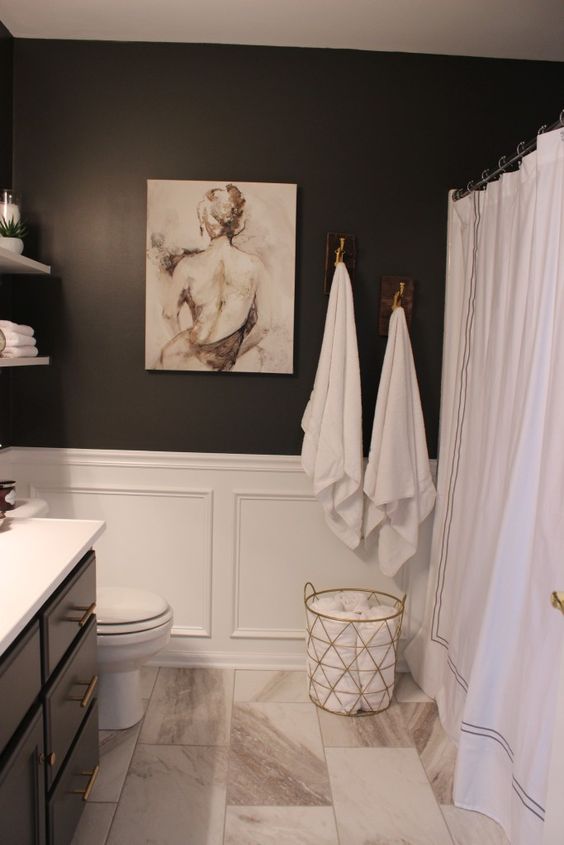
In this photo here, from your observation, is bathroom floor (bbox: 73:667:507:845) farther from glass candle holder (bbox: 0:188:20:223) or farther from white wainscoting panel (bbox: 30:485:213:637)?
glass candle holder (bbox: 0:188:20:223)

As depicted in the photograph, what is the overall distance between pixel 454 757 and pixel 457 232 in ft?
6.28

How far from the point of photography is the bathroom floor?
2.12 metres

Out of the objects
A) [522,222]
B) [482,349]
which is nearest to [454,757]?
[482,349]

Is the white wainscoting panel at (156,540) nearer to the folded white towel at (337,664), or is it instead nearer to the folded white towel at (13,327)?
the folded white towel at (337,664)

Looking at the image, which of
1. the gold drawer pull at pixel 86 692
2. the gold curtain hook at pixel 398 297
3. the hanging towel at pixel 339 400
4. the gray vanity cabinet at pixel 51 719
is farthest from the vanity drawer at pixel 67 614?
the gold curtain hook at pixel 398 297

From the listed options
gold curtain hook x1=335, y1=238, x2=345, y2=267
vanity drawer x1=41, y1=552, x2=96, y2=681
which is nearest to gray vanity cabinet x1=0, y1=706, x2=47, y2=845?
vanity drawer x1=41, y1=552, x2=96, y2=681

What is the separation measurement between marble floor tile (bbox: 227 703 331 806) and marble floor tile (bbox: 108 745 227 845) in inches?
2.4

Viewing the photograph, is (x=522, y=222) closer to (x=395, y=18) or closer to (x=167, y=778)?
(x=395, y=18)

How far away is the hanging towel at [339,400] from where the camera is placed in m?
2.87

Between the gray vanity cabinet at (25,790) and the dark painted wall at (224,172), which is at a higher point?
the dark painted wall at (224,172)

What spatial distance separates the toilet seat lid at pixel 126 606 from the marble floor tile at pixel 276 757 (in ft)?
1.74

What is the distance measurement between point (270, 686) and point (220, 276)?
5.48 feet

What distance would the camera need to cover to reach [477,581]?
2416 mm

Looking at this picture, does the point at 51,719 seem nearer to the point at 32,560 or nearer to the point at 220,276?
the point at 32,560
